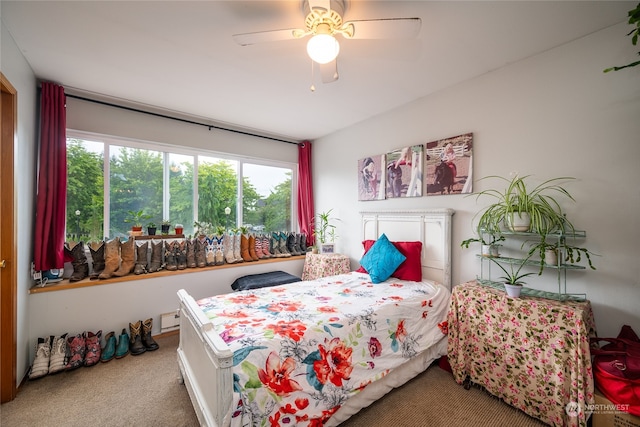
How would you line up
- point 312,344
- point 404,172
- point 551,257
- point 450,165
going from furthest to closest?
point 404,172
point 450,165
point 551,257
point 312,344

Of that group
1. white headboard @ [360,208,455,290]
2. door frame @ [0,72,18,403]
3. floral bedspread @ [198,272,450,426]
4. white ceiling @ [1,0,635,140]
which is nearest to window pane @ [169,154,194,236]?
white ceiling @ [1,0,635,140]

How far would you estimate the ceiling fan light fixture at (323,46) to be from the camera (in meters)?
1.42

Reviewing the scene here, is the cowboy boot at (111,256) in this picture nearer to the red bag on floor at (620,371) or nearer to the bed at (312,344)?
the bed at (312,344)

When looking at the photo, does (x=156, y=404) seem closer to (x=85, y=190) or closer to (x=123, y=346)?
(x=123, y=346)

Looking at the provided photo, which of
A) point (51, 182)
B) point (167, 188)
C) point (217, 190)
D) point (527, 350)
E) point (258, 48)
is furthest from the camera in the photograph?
point (217, 190)

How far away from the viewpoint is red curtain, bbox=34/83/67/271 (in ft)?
7.51

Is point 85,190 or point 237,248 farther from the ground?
point 85,190

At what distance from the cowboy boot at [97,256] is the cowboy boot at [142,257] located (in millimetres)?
299

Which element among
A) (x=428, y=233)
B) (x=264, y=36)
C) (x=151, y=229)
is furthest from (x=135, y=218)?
(x=428, y=233)

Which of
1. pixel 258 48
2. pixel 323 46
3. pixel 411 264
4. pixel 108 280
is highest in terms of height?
pixel 258 48

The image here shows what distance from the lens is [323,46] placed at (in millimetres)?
1430

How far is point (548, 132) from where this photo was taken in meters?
1.97

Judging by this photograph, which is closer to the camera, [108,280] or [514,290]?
[514,290]

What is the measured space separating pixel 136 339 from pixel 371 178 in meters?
3.15
